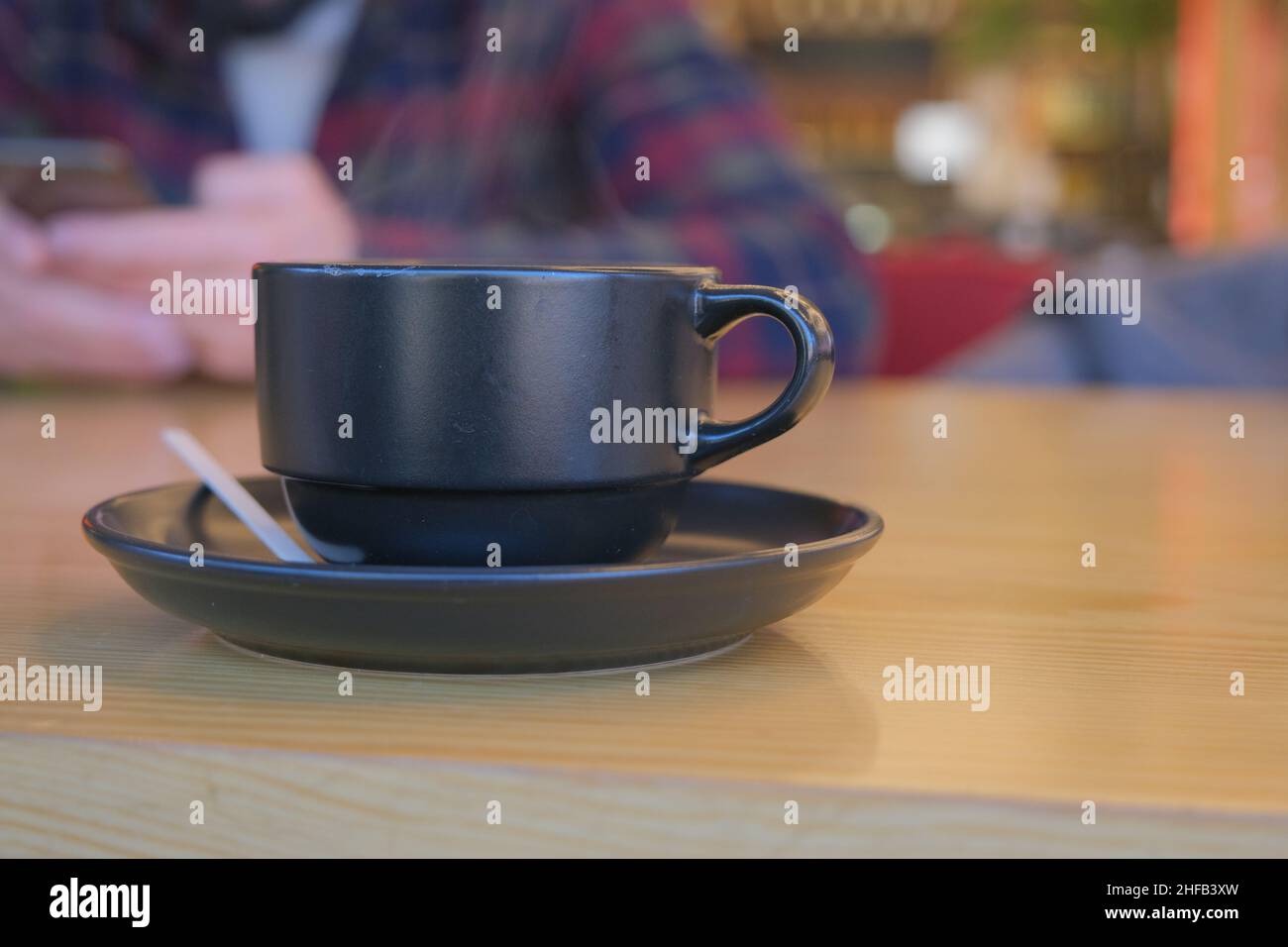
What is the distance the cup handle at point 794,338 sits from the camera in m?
0.34

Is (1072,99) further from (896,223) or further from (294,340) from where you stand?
A: (294,340)

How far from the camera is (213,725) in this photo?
26 centimetres

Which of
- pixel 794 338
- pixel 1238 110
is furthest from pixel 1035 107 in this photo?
pixel 794 338

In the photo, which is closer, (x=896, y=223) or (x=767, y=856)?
(x=767, y=856)

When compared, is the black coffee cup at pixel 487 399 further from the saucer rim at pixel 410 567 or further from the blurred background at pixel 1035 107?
the blurred background at pixel 1035 107

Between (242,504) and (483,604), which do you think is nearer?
(483,604)

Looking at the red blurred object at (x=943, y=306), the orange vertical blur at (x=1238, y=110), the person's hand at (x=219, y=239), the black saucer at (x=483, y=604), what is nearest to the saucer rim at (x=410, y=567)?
the black saucer at (x=483, y=604)

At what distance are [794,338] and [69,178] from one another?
93 centimetres

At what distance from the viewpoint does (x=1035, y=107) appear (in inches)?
343

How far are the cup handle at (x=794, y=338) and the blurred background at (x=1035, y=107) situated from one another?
7.00 meters

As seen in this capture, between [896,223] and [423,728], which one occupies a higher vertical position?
[896,223]

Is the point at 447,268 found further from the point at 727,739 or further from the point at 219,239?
the point at 219,239
